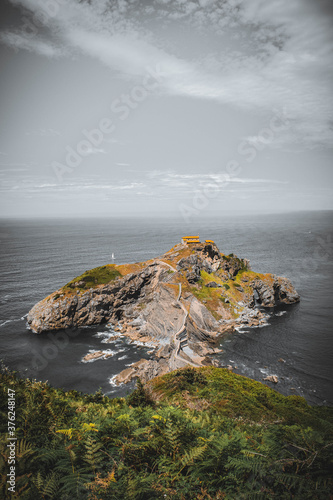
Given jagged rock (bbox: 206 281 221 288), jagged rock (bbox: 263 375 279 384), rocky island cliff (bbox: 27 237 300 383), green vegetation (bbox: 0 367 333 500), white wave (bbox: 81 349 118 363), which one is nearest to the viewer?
green vegetation (bbox: 0 367 333 500)

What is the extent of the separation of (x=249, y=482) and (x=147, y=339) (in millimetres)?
47720

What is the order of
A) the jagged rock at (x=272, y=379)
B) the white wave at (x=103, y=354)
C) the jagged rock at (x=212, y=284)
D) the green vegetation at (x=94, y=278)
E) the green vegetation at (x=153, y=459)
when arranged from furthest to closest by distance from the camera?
the jagged rock at (x=212, y=284) < the green vegetation at (x=94, y=278) < the white wave at (x=103, y=354) < the jagged rock at (x=272, y=379) < the green vegetation at (x=153, y=459)

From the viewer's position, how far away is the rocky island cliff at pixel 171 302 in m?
49.5

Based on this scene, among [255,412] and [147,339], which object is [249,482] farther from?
[147,339]

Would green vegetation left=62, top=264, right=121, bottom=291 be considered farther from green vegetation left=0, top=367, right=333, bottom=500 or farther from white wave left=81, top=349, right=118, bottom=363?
green vegetation left=0, top=367, right=333, bottom=500

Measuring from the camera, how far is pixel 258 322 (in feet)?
191

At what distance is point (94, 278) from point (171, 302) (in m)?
21.6

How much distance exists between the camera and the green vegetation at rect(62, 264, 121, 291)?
59.9 metres

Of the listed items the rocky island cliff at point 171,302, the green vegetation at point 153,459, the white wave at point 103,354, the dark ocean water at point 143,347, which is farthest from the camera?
the rocky island cliff at point 171,302

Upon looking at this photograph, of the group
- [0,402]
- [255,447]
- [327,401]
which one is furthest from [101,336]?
[255,447]

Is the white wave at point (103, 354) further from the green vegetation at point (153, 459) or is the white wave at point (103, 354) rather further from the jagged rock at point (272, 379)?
the green vegetation at point (153, 459)

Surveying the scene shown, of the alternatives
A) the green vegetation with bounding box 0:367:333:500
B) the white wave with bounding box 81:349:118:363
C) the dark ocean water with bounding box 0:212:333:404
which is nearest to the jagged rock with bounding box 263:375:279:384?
the dark ocean water with bounding box 0:212:333:404

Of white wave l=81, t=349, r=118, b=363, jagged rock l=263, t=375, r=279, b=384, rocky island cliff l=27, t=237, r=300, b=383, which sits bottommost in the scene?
jagged rock l=263, t=375, r=279, b=384

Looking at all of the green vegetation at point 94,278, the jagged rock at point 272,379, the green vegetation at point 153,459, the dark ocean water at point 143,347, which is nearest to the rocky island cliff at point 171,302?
the green vegetation at point 94,278
